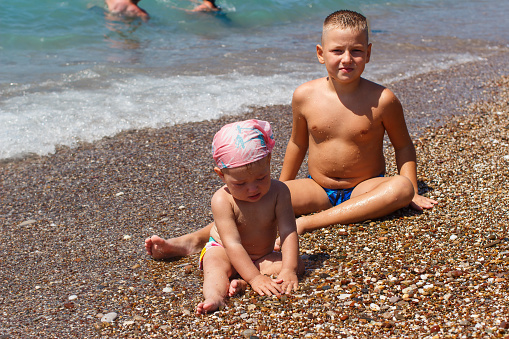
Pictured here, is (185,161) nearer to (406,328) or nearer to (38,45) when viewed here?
(406,328)

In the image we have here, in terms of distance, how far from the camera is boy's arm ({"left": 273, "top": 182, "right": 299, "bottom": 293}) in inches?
121

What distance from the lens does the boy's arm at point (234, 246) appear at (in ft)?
10.2

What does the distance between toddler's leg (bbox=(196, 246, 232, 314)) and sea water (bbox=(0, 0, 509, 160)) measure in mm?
3088

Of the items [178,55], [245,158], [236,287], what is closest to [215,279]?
[236,287]

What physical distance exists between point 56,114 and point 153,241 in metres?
3.72

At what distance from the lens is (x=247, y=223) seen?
3271 millimetres

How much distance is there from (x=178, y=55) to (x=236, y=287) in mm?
7619

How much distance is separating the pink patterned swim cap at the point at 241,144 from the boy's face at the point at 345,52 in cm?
106

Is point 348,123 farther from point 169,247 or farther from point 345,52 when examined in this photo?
point 169,247

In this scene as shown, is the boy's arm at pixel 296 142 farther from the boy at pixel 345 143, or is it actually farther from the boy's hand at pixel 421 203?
the boy's hand at pixel 421 203

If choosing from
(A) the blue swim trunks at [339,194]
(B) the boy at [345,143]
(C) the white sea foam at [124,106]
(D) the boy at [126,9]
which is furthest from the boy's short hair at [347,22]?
(D) the boy at [126,9]

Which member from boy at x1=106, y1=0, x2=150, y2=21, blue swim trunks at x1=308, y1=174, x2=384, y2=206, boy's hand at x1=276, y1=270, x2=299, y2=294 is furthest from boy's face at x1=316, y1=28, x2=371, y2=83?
boy at x1=106, y1=0, x2=150, y2=21

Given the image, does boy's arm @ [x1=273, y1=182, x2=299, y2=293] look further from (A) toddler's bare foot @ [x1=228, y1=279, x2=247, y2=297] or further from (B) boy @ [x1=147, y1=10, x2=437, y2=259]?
(B) boy @ [x1=147, y1=10, x2=437, y2=259]

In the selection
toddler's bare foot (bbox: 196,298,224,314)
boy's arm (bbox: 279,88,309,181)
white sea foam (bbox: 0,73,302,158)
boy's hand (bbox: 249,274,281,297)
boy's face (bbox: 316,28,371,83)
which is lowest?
white sea foam (bbox: 0,73,302,158)
